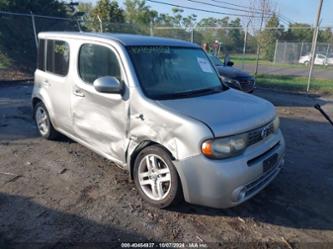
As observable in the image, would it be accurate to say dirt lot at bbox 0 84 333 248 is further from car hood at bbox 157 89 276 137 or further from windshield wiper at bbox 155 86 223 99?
windshield wiper at bbox 155 86 223 99

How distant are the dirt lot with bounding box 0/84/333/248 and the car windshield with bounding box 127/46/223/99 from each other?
1.34 m

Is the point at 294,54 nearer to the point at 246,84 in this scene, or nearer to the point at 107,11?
the point at 107,11

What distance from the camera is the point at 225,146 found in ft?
10.3

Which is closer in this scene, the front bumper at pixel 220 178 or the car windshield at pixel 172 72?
the front bumper at pixel 220 178

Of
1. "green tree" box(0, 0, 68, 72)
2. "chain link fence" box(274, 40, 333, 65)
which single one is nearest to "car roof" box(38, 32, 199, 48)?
"green tree" box(0, 0, 68, 72)

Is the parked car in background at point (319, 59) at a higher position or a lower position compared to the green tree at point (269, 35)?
lower

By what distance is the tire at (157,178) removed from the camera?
3.37 metres

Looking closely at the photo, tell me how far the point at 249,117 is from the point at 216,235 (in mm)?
1269

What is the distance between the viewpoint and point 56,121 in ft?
17.0

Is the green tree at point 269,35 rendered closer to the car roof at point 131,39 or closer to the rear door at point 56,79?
the car roof at point 131,39

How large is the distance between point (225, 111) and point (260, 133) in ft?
1.56

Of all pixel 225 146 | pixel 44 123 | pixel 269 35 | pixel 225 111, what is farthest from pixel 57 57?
pixel 269 35

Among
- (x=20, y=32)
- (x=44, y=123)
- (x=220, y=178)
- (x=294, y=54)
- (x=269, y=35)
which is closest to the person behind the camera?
(x=220, y=178)

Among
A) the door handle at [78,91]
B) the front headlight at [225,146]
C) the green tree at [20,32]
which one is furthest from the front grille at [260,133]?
the green tree at [20,32]
